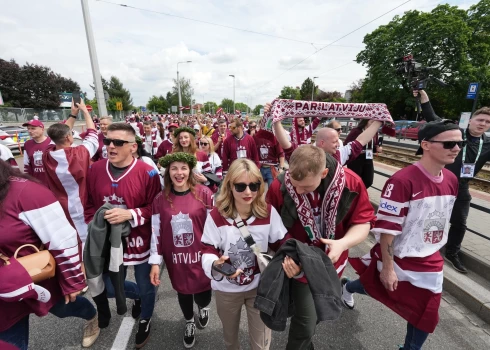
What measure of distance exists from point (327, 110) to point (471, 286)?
2826 millimetres

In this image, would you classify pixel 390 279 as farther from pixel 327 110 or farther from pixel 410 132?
pixel 410 132

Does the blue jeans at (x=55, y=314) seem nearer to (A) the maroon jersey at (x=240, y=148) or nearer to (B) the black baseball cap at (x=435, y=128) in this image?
(B) the black baseball cap at (x=435, y=128)

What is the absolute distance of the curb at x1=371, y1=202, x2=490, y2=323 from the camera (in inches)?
105

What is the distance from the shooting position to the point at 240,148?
553 cm

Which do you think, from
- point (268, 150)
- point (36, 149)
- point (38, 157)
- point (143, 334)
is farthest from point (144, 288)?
point (268, 150)

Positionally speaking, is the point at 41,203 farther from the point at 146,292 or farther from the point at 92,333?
the point at 92,333

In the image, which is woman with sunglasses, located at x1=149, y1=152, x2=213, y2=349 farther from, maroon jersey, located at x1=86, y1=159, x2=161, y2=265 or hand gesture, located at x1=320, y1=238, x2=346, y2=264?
hand gesture, located at x1=320, y1=238, x2=346, y2=264

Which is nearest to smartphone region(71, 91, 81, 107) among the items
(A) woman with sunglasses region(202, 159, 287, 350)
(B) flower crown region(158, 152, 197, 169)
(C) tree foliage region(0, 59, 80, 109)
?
(B) flower crown region(158, 152, 197, 169)

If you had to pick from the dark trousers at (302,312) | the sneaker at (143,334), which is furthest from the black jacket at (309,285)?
the sneaker at (143,334)

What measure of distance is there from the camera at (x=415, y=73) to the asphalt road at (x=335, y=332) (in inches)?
107

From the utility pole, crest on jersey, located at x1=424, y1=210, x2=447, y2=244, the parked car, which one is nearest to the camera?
crest on jersey, located at x1=424, y1=210, x2=447, y2=244

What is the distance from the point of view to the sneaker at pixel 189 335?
7.77 feet

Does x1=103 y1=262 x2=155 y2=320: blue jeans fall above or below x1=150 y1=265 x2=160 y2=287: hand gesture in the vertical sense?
below

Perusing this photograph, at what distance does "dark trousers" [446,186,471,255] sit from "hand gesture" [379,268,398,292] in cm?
208
